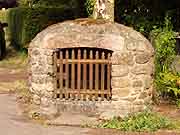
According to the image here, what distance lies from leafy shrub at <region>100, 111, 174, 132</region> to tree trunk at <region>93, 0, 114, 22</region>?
2.20 m

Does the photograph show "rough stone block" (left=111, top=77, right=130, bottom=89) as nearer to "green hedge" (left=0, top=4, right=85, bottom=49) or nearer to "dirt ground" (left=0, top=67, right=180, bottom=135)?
"dirt ground" (left=0, top=67, right=180, bottom=135)

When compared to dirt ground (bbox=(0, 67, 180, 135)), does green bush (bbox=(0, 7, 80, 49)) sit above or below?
above

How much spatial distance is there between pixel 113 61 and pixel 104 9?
1.52 m

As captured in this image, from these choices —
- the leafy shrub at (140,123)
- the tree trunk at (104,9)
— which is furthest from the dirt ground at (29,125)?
the tree trunk at (104,9)

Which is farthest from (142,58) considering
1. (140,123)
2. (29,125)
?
(29,125)

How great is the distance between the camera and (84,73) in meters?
9.28

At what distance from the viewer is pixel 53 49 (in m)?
9.36

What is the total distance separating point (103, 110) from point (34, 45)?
1.77 metres

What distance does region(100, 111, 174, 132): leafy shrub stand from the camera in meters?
8.69

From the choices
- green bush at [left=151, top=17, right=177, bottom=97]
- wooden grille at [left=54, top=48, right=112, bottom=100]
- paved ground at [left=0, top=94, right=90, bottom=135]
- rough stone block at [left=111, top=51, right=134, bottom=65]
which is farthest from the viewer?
green bush at [left=151, top=17, right=177, bottom=97]

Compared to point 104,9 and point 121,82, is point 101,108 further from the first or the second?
point 104,9

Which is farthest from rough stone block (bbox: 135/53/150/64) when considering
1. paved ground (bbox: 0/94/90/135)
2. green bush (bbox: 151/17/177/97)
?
paved ground (bbox: 0/94/90/135)

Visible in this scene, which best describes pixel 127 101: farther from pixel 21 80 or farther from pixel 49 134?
pixel 21 80

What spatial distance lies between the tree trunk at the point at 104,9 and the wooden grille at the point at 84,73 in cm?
112
